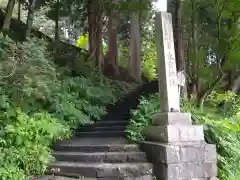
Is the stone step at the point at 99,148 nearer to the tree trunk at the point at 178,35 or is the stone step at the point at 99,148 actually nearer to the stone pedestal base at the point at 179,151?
the stone pedestal base at the point at 179,151

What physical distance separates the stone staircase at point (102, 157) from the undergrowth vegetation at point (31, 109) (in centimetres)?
34

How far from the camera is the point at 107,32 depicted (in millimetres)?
15055

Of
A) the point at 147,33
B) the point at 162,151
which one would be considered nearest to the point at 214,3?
the point at 162,151

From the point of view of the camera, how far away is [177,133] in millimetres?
5910

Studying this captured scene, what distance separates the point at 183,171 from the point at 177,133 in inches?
28.0

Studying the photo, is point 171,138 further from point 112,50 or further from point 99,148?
point 112,50

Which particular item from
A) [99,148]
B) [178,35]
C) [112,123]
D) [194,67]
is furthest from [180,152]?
[178,35]

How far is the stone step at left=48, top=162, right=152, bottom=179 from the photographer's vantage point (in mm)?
5602

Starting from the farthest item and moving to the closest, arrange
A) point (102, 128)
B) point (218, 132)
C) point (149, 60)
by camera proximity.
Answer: point (149, 60), point (102, 128), point (218, 132)

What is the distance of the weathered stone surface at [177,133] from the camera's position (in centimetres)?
586

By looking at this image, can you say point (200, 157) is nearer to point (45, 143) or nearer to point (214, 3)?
point (45, 143)

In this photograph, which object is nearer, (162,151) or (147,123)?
(162,151)

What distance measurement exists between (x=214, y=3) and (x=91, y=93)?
4474mm

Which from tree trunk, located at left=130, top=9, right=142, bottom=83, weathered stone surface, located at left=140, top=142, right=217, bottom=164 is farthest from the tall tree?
weathered stone surface, located at left=140, top=142, right=217, bottom=164
